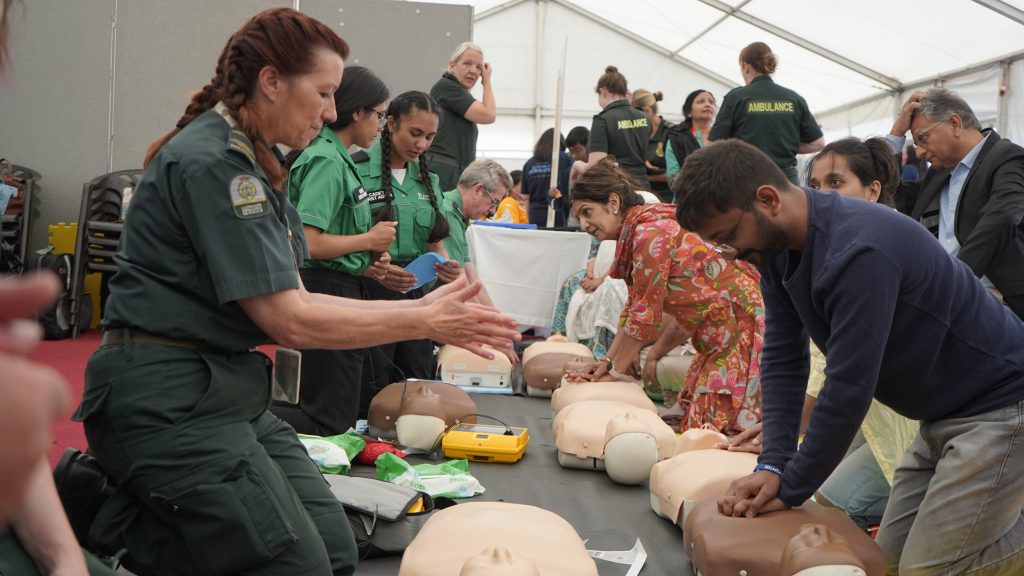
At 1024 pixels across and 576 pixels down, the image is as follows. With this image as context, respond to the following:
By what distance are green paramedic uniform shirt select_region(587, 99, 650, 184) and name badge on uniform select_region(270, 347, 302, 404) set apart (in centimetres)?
441

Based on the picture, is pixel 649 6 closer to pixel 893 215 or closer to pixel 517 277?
pixel 517 277

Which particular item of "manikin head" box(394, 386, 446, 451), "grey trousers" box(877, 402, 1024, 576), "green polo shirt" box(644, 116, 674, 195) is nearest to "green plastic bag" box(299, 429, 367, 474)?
"manikin head" box(394, 386, 446, 451)

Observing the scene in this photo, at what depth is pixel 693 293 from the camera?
372 centimetres

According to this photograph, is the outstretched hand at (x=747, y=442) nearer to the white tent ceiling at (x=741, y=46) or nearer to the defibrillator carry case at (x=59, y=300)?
the defibrillator carry case at (x=59, y=300)

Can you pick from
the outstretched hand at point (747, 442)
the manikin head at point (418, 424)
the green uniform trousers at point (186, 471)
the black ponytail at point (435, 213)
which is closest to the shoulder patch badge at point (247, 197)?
the green uniform trousers at point (186, 471)

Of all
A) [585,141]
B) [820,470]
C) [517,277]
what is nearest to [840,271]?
[820,470]

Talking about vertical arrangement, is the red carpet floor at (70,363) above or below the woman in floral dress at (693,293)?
below

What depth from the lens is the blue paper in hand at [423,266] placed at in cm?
381

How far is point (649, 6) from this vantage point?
12.7 m

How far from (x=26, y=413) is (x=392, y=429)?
10.9 ft

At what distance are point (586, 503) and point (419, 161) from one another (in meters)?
1.77

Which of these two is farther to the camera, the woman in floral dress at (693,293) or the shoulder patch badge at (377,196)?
the shoulder patch badge at (377,196)

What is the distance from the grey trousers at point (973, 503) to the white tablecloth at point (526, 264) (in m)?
4.42

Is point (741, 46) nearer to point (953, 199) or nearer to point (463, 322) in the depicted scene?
point (953, 199)
